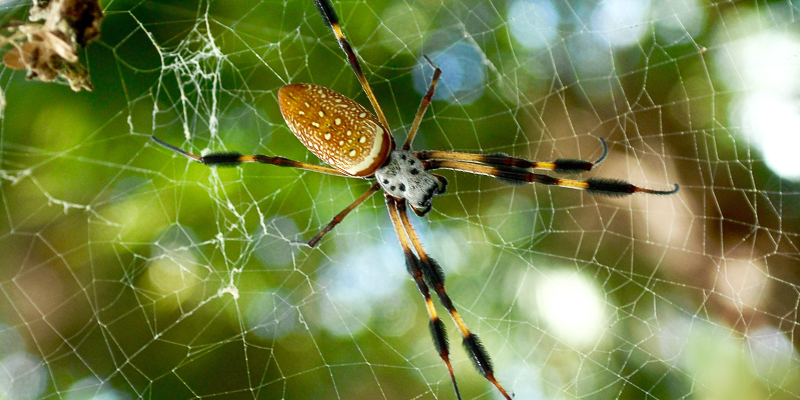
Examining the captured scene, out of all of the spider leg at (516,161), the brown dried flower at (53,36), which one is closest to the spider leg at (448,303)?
the spider leg at (516,161)

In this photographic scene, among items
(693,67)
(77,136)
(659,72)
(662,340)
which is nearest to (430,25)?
(659,72)

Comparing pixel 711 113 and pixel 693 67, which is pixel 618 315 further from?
pixel 693 67

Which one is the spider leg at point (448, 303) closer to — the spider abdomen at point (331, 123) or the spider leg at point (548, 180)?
the spider leg at point (548, 180)

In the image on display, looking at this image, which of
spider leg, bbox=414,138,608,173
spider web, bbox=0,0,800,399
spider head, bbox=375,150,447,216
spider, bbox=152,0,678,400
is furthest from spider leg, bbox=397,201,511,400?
spider web, bbox=0,0,800,399

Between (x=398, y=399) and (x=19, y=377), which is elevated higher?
(x=19, y=377)

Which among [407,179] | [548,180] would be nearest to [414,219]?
[407,179]

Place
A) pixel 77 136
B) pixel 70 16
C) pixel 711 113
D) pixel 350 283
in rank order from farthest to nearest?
pixel 711 113, pixel 350 283, pixel 77 136, pixel 70 16

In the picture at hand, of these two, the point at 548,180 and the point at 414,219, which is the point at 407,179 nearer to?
the point at 548,180

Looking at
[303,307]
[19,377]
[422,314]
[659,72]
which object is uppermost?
[659,72]
